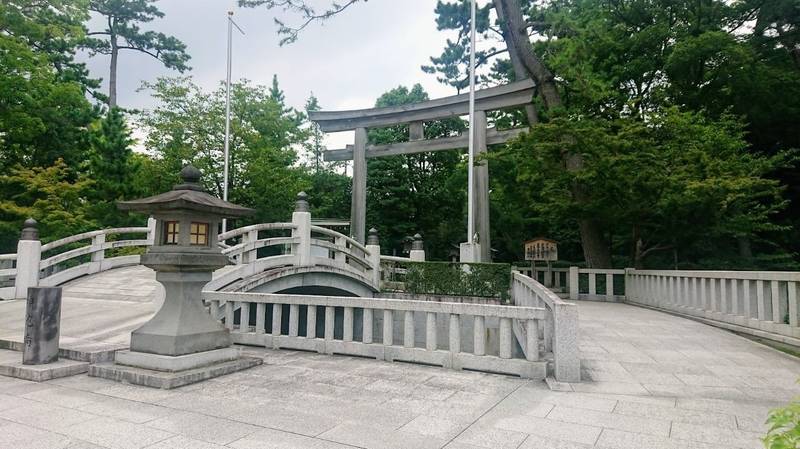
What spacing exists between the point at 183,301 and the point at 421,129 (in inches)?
552

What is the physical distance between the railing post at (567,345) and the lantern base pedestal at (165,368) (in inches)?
149

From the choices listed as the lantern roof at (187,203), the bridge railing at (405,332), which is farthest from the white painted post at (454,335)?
the lantern roof at (187,203)

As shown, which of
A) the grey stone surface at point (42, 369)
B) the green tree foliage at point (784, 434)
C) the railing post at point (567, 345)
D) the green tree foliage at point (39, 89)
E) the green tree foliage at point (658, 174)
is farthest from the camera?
the green tree foliage at point (39, 89)

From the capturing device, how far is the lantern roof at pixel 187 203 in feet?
17.2

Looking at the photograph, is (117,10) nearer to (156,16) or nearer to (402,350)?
(156,16)

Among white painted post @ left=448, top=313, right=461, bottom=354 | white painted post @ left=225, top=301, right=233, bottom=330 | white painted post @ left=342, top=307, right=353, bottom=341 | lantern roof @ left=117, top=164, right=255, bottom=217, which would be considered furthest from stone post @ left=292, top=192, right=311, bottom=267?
white painted post @ left=448, top=313, right=461, bottom=354

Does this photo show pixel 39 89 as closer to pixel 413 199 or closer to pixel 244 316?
pixel 244 316

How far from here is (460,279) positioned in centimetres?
1352

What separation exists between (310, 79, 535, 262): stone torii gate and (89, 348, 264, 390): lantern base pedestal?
426 inches

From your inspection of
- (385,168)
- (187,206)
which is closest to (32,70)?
(187,206)

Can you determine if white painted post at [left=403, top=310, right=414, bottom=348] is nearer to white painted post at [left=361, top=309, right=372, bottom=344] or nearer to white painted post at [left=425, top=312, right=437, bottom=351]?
white painted post at [left=425, top=312, right=437, bottom=351]

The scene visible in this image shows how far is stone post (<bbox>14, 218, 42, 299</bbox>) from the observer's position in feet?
35.0

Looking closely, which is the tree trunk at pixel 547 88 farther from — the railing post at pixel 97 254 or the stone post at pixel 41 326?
the railing post at pixel 97 254

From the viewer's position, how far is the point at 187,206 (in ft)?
17.2
